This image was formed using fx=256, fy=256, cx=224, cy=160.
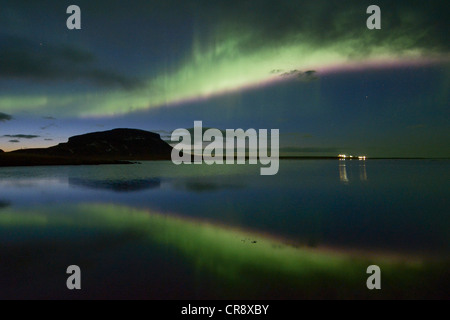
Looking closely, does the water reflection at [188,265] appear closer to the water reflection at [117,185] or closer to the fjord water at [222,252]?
the fjord water at [222,252]

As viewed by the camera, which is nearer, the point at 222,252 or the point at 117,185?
the point at 222,252

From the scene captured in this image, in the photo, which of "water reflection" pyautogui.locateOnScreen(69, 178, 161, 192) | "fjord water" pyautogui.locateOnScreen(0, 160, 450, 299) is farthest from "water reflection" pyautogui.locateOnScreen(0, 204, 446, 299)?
"water reflection" pyautogui.locateOnScreen(69, 178, 161, 192)

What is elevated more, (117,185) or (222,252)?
(117,185)

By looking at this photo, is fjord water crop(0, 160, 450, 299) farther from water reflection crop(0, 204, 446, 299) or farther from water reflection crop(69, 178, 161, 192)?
water reflection crop(69, 178, 161, 192)

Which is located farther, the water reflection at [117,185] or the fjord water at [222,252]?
the water reflection at [117,185]

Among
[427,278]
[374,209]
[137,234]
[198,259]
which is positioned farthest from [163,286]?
[374,209]

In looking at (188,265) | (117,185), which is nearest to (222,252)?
(188,265)

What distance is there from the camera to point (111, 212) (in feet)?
62.1

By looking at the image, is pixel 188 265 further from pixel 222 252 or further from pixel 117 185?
pixel 117 185

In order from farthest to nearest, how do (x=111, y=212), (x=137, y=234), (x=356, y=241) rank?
(x=111, y=212) < (x=137, y=234) < (x=356, y=241)

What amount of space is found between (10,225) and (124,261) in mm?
10200

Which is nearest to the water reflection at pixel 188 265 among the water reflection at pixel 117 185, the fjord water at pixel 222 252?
the fjord water at pixel 222 252
